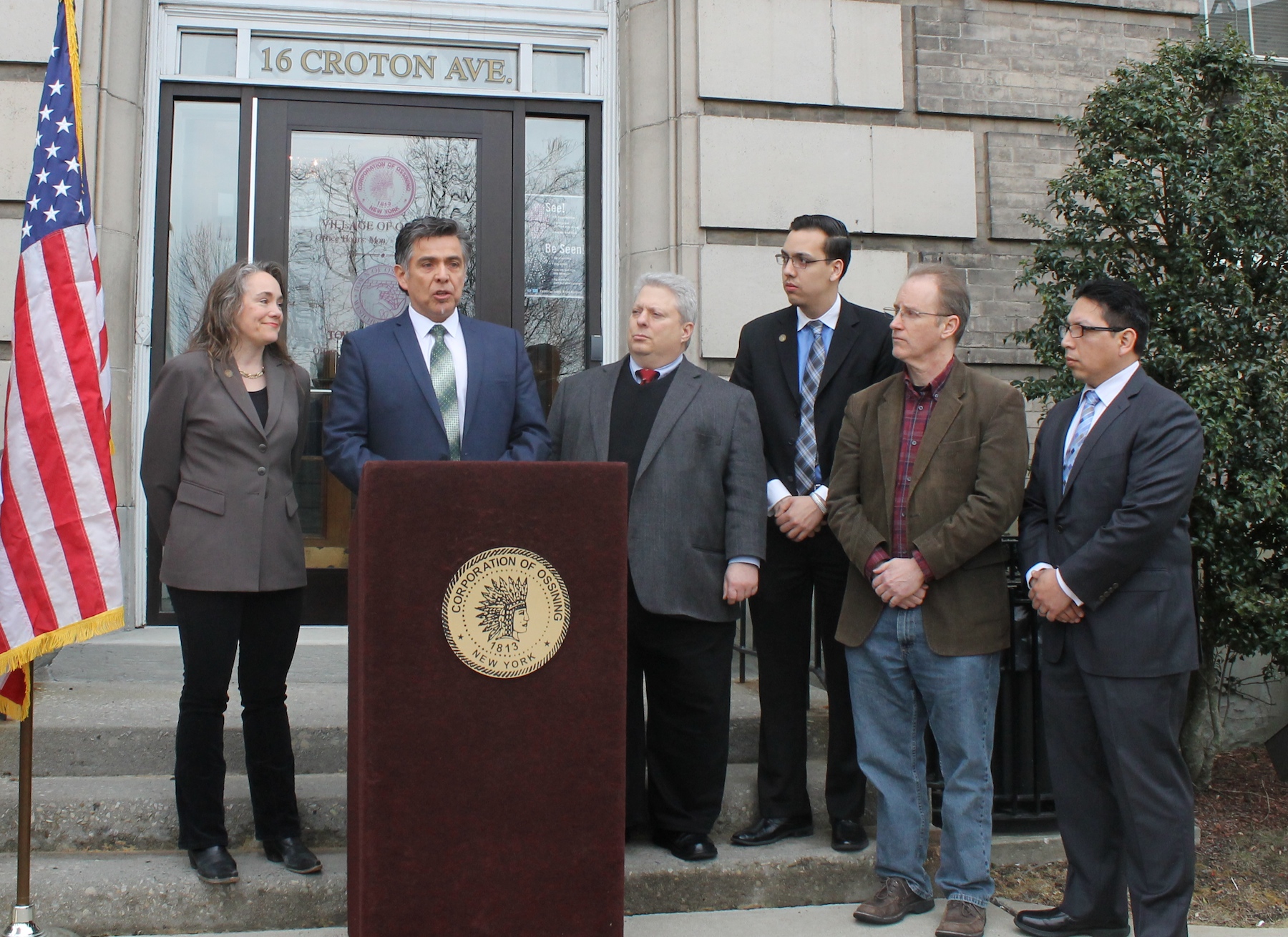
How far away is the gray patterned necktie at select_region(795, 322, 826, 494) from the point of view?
412cm

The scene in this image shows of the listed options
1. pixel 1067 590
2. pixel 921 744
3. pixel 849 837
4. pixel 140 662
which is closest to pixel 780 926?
pixel 849 837

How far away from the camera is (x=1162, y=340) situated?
485cm

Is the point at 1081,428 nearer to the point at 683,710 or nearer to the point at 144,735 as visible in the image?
the point at 683,710

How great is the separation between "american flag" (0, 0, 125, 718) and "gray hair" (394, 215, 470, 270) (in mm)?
970

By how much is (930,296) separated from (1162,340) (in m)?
1.71

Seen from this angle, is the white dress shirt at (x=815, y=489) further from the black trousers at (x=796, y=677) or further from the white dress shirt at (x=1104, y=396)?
the white dress shirt at (x=1104, y=396)

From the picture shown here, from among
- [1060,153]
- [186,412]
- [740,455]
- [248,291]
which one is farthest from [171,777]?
[1060,153]

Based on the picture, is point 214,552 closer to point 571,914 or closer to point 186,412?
point 186,412

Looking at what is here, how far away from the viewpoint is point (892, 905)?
3.68 m

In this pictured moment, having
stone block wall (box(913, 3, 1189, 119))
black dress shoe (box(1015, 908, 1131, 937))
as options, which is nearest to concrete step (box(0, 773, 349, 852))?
black dress shoe (box(1015, 908, 1131, 937))

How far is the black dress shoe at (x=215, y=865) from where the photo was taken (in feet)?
11.6

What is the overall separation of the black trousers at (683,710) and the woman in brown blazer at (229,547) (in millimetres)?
1153

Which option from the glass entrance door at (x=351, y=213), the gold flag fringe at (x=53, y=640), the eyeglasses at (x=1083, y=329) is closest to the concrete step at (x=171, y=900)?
the gold flag fringe at (x=53, y=640)

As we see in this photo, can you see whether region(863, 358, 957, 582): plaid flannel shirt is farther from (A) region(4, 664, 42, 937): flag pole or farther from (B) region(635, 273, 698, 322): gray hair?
(A) region(4, 664, 42, 937): flag pole
